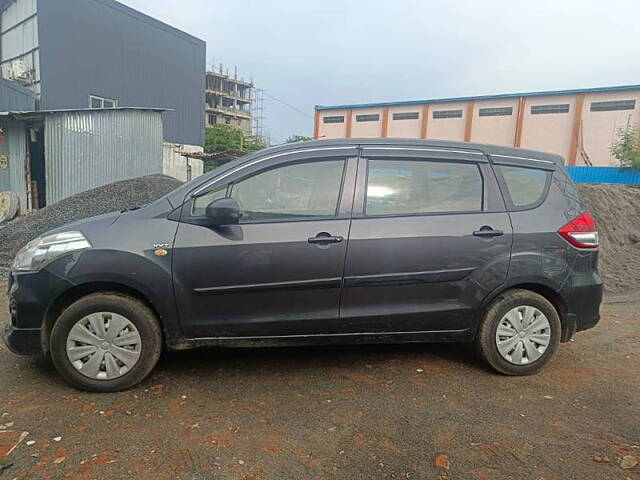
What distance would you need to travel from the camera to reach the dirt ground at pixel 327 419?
2.35 meters

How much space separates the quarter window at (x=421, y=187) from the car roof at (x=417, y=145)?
6.1 inches

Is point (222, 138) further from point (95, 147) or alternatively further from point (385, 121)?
point (95, 147)

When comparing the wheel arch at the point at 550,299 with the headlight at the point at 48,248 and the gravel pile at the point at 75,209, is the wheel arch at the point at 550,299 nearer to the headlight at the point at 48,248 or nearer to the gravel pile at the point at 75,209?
the headlight at the point at 48,248

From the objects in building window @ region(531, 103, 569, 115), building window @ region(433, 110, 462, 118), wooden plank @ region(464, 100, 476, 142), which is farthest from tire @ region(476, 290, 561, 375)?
building window @ region(433, 110, 462, 118)

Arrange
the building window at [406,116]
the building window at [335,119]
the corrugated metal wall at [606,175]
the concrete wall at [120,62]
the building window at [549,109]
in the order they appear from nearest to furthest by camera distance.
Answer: the concrete wall at [120,62] < the corrugated metal wall at [606,175] < the building window at [549,109] < the building window at [406,116] < the building window at [335,119]

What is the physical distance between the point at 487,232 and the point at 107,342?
9.44 ft

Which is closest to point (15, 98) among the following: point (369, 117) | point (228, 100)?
point (369, 117)

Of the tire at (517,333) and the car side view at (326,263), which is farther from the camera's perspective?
the tire at (517,333)

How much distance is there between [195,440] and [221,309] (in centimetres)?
89

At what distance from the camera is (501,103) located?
33.2m

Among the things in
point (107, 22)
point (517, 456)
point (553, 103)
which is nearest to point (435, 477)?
point (517, 456)

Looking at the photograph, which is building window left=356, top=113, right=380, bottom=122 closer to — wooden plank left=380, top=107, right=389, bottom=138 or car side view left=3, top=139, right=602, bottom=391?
wooden plank left=380, top=107, right=389, bottom=138

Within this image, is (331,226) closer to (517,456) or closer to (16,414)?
(517,456)

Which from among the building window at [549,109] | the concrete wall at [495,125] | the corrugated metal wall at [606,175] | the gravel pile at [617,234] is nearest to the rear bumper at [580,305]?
the gravel pile at [617,234]
